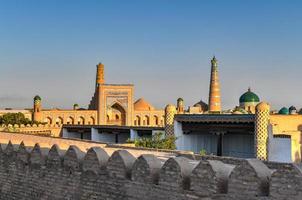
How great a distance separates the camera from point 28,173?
8812 mm

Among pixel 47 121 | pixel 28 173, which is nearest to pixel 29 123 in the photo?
pixel 47 121

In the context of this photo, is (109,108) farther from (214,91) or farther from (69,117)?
(214,91)

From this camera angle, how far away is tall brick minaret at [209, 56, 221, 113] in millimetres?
53344

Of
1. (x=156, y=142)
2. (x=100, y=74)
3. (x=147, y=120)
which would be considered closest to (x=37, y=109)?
(x=100, y=74)

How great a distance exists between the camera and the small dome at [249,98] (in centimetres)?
5189

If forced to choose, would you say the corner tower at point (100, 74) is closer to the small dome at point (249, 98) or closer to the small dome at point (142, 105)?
the small dome at point (142, 105)

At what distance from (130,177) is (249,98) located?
47.1m

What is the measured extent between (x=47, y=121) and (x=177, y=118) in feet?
80.7

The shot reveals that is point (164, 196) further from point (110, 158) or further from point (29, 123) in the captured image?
point (29, 123)

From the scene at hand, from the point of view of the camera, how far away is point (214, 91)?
53844 millimetres

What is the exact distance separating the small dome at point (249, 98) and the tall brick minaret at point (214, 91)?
105 inches

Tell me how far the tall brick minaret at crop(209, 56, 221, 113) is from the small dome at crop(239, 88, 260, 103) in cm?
266

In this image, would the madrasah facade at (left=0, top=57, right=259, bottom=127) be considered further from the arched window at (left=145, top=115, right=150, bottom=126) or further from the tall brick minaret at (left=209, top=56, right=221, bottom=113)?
the arched window at (left=145, top=115, right=150, bottom=126)

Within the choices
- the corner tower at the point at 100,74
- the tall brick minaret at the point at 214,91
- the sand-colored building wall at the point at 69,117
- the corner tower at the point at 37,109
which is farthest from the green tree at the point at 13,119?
the tall brick minaret at the point at 214,91
